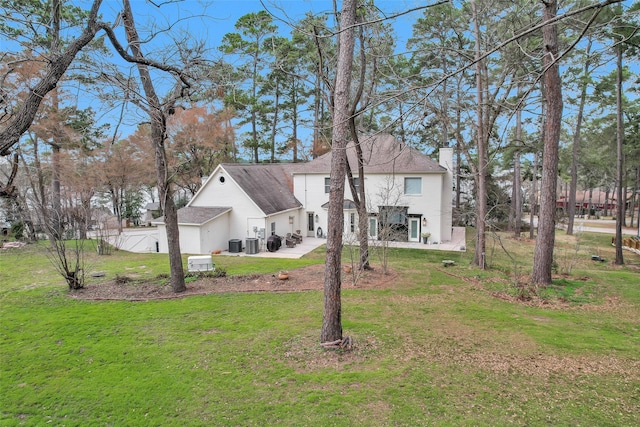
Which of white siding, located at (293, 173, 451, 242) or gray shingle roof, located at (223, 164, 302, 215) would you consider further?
white siding, located at (293, 173, 451, 242)

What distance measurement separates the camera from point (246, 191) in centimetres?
1808

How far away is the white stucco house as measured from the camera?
17375 mm

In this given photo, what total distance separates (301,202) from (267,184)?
2581mm

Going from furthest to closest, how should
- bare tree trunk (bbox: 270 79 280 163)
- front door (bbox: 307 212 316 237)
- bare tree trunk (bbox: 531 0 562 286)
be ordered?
bare tree trunk (bbox: 270 79 280 163)
front door (bbox: 307 212 316 237)
bare tree trunk (bbox: 531 0 562 286)

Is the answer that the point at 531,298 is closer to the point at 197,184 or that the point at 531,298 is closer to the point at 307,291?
the point at 307,291

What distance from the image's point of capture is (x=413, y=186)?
1970 centimetres

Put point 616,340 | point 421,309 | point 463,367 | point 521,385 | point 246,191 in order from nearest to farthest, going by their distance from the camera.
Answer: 1. point 521,385
2. point 463,367
3. point 616,340
4. point 421,309
5. point 246,191

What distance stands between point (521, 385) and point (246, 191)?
1553 cm

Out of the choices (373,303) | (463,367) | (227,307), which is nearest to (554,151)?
(373,303)

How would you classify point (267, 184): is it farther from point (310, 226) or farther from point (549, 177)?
point (549, 177)

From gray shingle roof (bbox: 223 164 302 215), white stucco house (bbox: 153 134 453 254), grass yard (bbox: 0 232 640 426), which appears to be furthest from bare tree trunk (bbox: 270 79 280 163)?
grass yard (bbox: 0 232 640 426)

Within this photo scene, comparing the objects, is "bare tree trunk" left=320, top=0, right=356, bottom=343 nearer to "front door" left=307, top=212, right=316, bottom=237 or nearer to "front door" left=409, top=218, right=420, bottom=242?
"front door" left=409, top=218, right=420, bottom=242

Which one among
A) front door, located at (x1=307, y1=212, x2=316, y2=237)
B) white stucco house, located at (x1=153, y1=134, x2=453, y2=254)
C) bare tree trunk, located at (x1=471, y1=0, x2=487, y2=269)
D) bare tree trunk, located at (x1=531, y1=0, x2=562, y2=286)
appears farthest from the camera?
front door, located at (x1=307, y1=212, x2=316, y2=237)

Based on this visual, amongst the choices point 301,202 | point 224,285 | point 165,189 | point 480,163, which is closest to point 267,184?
point 301,202
